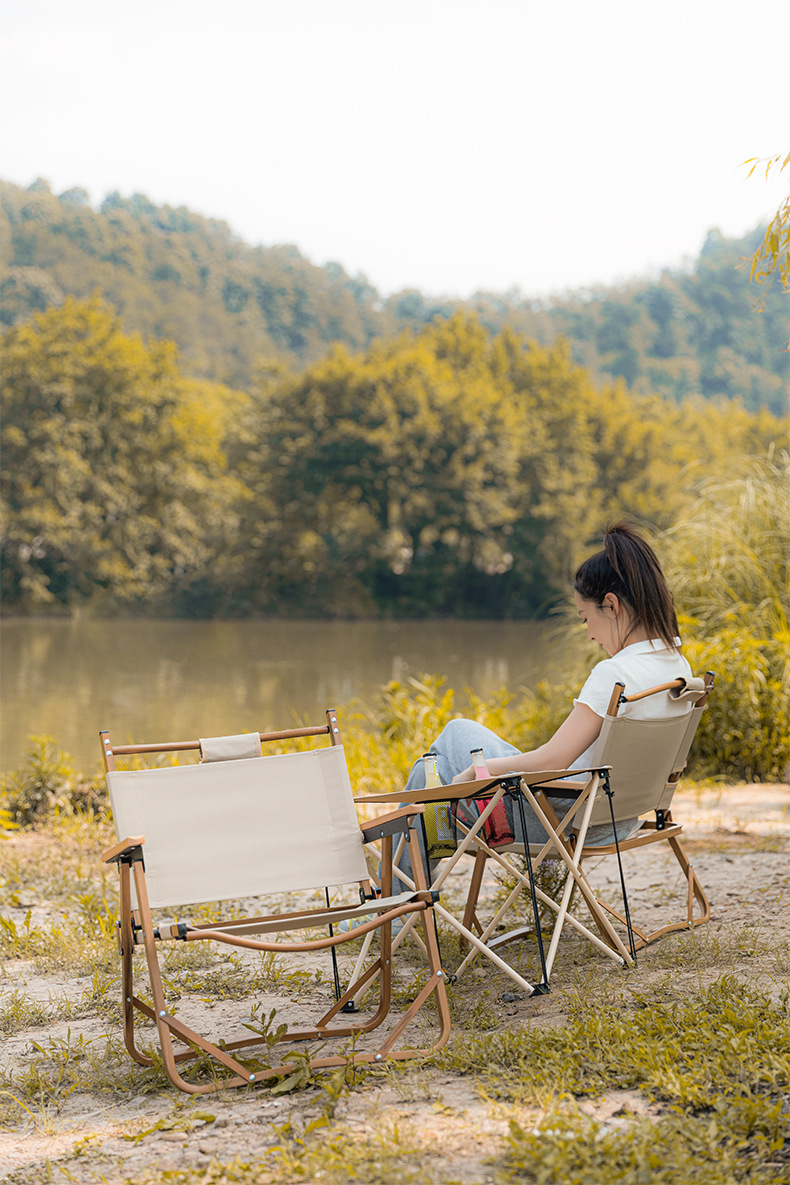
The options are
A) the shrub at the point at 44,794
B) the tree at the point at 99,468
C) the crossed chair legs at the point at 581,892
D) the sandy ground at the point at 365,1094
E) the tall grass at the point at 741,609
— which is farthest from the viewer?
→ the tree at the point at 99,468

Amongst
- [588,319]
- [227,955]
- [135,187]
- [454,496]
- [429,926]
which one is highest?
[135,187]

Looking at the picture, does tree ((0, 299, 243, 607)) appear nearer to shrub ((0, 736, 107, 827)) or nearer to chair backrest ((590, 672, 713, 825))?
shrub ((0, 736, 107, 827))

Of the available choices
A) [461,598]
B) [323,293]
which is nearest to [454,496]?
[461,598]

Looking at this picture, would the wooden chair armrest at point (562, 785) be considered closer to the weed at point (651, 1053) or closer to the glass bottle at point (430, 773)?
the glass bottle at point (430, 773)

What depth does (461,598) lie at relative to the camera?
35.3 m

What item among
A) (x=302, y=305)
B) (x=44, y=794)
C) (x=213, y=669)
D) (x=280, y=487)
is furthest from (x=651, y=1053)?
(x=302, y=305)

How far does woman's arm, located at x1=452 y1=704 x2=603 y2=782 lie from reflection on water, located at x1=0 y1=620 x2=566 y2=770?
6603 mm

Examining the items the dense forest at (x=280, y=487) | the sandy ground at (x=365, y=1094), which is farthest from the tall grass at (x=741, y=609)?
the dense forest at (x=280, y=487)

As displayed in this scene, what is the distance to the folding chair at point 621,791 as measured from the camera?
2820mm

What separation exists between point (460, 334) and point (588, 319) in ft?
130

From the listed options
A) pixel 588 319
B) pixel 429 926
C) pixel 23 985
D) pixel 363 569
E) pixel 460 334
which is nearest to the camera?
pixel 429 926

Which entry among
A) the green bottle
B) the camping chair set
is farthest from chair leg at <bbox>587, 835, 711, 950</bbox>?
the green bottle

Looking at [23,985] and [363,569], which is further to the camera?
[363,569]

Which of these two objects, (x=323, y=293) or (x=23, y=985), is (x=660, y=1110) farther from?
(x=323, y=293)
